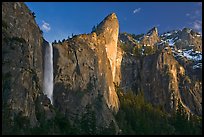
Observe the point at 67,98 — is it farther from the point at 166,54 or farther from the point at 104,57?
the point at 166,54

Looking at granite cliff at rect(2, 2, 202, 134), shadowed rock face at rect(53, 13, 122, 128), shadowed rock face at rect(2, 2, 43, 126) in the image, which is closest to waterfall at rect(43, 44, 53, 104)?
granite cliff at rect(2, 2, 202, 134)

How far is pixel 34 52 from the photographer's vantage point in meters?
91.3

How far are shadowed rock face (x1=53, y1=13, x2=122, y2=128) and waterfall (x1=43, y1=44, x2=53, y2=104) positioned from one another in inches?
63.2

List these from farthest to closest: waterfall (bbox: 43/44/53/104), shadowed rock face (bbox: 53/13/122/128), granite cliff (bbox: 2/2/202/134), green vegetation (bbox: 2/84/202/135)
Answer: shadowed rock face (bbox: 53/13/122/128) → waterfall (bbox: 43/44/53/104) → granite cliff (bbox: 2/2/202/134) → green vegetation (bbox: 2/84/202/135)

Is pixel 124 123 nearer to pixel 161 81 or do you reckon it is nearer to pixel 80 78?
pixel 80 78

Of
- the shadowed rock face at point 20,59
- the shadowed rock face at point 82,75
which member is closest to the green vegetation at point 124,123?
the shadowed rock face at point 20,59

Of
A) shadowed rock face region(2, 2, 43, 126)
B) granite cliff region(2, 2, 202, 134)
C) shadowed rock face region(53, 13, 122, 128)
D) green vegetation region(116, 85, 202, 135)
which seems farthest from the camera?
shadowed rock face region(53, 13, 122, 128)

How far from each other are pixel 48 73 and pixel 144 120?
31.5 meters

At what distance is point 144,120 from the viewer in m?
110

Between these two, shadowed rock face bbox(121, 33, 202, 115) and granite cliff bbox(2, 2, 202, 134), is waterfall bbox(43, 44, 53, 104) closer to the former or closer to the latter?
granite cliff bbox(2, 2, 202, 134)

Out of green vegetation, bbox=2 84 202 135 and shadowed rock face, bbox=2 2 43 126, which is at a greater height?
shadowed rock face, bbox=2 2 43 126

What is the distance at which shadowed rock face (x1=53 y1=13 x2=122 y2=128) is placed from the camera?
10244cm

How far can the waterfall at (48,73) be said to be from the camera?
101 m

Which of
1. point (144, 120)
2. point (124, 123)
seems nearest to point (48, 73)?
point (124, 123)
